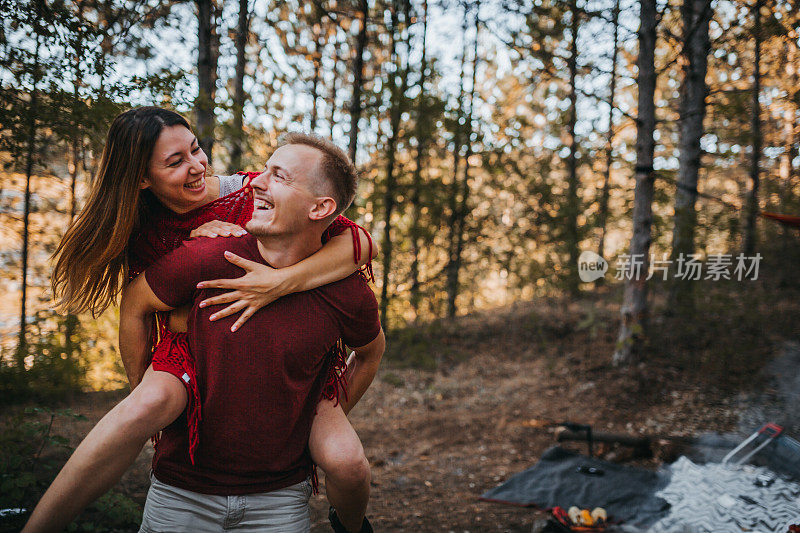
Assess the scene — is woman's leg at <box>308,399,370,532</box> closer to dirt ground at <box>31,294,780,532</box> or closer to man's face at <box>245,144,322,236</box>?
man's face at <box>245,144,322,236</box>

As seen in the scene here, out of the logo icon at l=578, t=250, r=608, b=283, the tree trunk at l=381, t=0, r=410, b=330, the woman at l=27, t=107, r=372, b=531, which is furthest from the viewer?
the logo icon at l=578, t=250, r=608, b=283

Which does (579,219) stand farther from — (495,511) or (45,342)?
(45,342)

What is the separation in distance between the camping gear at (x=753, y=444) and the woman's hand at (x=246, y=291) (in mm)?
4478

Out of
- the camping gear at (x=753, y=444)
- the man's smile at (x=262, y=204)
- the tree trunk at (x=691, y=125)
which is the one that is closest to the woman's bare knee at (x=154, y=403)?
the man's smile at (x=262, y=204)

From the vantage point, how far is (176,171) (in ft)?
6.25

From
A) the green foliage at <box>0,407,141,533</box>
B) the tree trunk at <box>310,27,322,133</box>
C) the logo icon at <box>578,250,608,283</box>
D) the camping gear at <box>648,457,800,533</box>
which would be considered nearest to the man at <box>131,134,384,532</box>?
the green foliage at <box>0,407,141,533</box>

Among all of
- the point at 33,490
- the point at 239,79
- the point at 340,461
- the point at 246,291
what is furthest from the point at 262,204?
the point at 239,79

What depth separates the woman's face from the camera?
188 centimetres

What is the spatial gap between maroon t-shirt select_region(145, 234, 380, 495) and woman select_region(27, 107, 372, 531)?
0.05 metres

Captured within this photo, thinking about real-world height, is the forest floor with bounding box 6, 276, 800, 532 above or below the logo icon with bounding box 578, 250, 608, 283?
below

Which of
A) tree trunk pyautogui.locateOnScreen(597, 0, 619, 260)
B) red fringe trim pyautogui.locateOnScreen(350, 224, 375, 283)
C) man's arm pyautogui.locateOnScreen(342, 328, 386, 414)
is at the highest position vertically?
tree trunk pyautogui.locateOnScreen(597, 0, 619, 260)

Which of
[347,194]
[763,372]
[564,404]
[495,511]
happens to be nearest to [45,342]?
[495,511]

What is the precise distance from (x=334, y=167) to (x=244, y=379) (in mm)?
763

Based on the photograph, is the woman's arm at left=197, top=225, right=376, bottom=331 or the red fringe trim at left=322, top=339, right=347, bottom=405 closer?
the woman's arm at left=197, top=225, right=376, bottom=331
